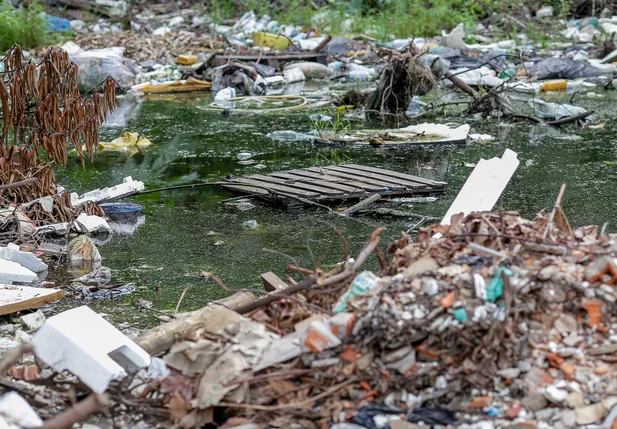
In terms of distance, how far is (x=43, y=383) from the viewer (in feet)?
10.2

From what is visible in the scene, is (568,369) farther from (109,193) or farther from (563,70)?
(563,70)

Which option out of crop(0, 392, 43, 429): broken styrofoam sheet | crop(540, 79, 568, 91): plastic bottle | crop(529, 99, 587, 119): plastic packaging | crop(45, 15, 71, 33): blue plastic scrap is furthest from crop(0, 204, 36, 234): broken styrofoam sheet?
crop(45, 15, 71, 33): blue plastic scrap

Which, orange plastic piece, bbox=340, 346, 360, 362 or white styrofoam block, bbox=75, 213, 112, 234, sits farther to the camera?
white styrofoam block, bbox=75, 213, 112, 234

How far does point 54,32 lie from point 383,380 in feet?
51.2

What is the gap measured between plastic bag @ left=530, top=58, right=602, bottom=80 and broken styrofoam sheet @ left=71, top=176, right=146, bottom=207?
27.1 ft

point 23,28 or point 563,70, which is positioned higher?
point 23,28

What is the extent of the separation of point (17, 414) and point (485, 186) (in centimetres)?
262

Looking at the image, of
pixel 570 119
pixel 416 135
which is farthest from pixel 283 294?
pixel 570 119

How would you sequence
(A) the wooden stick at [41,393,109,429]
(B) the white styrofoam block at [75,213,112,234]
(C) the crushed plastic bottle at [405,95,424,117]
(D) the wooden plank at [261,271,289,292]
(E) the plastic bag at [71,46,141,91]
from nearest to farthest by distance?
(A) the wooden stick at [41,393,109,429] < (D) the wooden plank at [261,271,289,292] < (B) the white styrofoam block at [75,213,112,234] < (C) the crushed plastic bottle at [405,95,424,117] < (E) the plastic bag at [71,46,141,91]

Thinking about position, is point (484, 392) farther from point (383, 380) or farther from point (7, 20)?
point (7, 20)

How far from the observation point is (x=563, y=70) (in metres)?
13.2

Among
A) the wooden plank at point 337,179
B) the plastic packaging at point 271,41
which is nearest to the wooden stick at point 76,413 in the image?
Result: the wooden plank at point 337,179

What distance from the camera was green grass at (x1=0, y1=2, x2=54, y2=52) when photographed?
48.9 ft

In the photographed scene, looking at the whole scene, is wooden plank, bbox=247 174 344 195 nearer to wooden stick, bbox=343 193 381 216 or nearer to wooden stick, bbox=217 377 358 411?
wooden stick, bbox=343 193 381 216
